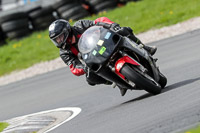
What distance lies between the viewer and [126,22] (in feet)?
58.2

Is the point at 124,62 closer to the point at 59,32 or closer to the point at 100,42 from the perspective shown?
the point at 100,42

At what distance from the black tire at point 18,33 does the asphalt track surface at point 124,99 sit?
5.18m

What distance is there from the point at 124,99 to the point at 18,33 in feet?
38.4

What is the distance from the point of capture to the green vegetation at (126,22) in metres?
16.1

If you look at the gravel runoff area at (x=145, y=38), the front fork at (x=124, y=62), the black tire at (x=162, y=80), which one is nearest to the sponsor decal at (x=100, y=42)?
the front fork at (x=124, y=62)

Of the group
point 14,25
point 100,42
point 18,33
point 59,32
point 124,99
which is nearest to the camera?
point 100,42

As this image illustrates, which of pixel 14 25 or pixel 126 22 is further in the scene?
pixel 14 25

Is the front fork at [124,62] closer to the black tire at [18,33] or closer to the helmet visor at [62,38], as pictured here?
the helmet visor at [62,38]

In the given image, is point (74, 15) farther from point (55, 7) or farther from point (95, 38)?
point (95, 38)

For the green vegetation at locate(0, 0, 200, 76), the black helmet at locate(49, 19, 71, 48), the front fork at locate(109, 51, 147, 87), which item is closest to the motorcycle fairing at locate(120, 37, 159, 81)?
the front fork at locate(109, 51, 147, 87)

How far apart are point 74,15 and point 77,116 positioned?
12112mm

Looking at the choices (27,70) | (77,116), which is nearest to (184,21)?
(27,70)

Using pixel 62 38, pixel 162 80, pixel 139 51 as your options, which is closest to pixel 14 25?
pixel 62 38

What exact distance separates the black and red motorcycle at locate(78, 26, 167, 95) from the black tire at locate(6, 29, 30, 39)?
12129mm
